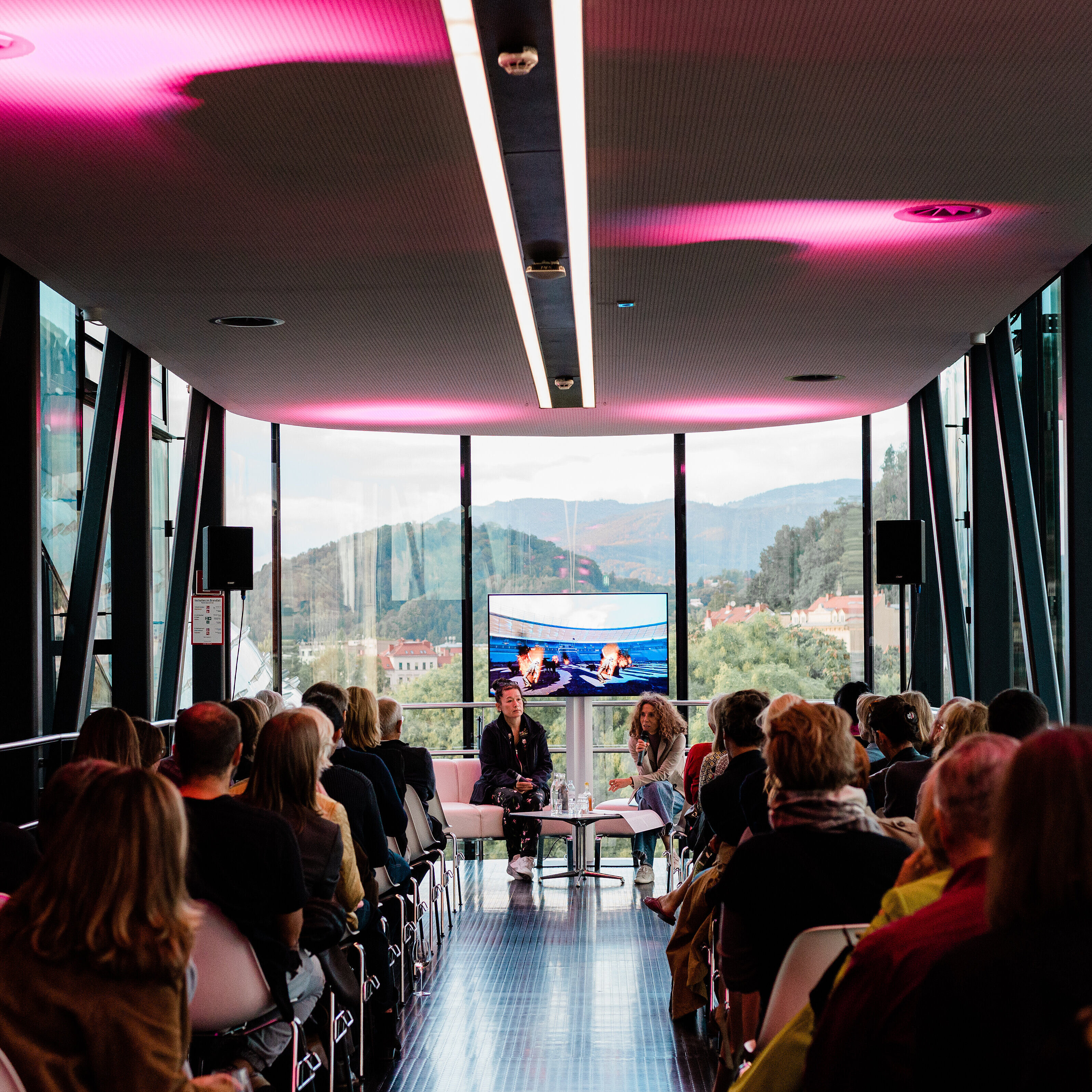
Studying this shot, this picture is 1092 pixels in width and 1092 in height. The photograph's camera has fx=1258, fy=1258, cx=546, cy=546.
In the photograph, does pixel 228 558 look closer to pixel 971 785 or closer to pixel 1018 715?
pixel 1018 715

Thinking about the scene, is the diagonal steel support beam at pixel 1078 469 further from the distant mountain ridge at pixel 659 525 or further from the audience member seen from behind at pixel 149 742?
the distant mountain ridge at pixel 659 525

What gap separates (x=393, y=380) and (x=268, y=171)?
166 inches

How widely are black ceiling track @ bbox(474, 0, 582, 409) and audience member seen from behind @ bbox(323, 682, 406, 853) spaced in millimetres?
2245

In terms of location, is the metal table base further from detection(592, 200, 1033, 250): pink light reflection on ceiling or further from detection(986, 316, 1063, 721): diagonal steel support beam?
detection(592, 200, 1033, 250): pink light reflection on ceiling

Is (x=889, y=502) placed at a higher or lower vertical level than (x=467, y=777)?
higher

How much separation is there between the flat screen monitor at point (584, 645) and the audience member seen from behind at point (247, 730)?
5091 millimetres

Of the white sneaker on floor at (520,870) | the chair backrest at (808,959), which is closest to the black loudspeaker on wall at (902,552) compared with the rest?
the white sneaker on floor at (520,870)

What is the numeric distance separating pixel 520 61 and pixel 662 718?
22.6ft

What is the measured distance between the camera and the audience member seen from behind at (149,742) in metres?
4.59

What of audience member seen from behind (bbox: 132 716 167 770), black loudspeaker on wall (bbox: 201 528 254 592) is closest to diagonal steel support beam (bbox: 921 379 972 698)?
black loudspeaker on wall (bbox: 201 528 254 592)

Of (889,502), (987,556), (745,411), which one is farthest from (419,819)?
(889,502)

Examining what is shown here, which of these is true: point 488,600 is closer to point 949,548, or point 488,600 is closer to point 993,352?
point 949,548

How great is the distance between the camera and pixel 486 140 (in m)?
4.28

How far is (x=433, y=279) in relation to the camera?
21.3ft
